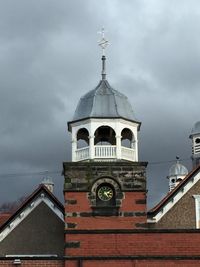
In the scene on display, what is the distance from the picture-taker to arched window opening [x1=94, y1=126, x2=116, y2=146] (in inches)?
925

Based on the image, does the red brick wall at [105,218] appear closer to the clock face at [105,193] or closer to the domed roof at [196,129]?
the clock face at [105,193]

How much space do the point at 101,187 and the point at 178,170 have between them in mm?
32614

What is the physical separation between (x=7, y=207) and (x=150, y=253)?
135 ft

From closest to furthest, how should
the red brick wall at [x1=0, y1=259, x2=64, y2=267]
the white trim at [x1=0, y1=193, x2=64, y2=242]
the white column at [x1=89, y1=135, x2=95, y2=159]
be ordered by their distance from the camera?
1. the red brick wall at [x1=0, y1=259, x2=64, y2=267]
2. the white column at [x1=89, y1=135, x2=95, y2=159]
3. the white trim at [x1=0, y1=193, x2=64, y2=242]

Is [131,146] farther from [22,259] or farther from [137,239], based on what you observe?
[22,259]

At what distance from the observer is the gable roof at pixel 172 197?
26094 millimetres

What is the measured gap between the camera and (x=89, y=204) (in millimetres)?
22000

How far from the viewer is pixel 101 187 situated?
22312 millimetres

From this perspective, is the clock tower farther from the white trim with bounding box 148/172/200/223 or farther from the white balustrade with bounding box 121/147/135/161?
the white trim with bounding box 148/172/200/223

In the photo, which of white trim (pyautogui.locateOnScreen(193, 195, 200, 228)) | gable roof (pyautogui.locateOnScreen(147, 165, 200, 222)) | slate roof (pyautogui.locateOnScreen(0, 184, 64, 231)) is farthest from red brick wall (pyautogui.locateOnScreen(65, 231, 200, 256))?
slate roof (pyautogui.locateOnScreen(0, 184, 64, 231))

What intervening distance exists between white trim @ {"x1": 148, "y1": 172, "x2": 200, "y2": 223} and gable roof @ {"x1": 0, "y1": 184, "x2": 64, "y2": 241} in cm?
418

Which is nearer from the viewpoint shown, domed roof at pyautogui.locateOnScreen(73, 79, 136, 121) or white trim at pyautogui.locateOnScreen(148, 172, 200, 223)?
domed roof at pyautogui.locateOnScreen(73, 79, 136, 121)

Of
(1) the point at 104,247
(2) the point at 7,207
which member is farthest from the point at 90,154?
(2) the point at 7,207

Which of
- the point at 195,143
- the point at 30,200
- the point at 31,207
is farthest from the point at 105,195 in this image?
the point at 195,143
